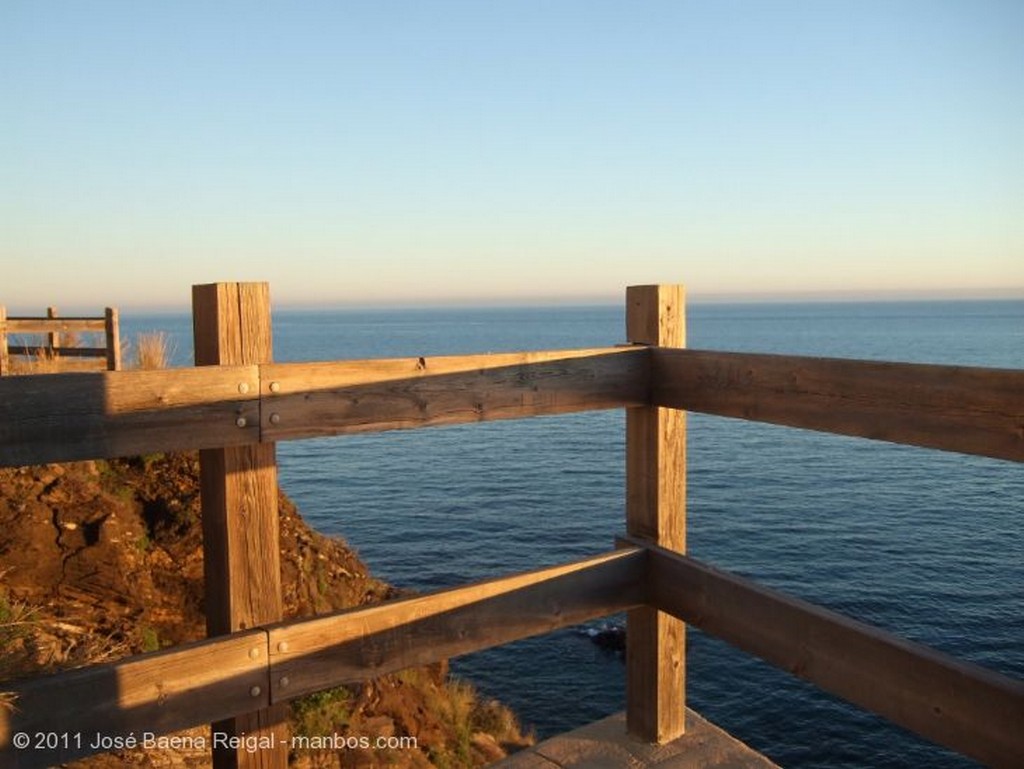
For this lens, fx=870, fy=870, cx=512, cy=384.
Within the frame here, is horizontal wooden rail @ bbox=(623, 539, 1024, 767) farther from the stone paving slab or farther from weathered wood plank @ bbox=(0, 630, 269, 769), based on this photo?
weathered wood plank @ bbox=(0, 630, 269, 769)

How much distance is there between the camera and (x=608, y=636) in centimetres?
1864

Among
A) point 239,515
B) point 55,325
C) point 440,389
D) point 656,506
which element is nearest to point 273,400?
point 239,515

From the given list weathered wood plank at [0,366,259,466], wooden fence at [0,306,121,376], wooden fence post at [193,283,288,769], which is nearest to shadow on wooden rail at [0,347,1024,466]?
weathered wood plank at [0,366,259,466]

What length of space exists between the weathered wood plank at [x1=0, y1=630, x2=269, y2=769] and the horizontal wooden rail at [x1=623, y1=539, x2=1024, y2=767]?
64.7 inches

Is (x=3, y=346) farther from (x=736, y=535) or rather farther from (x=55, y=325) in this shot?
(x=736, y=535)

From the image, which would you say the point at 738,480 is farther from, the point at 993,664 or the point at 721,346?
the point at 721,346

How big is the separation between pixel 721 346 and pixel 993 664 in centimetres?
9803

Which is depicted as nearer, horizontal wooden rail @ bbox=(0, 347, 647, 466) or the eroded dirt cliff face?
horizontal wooden rail @ bbox=(0, 347, 647, 466)

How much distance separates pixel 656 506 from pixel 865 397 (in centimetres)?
117

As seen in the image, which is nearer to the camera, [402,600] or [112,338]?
[402,600]

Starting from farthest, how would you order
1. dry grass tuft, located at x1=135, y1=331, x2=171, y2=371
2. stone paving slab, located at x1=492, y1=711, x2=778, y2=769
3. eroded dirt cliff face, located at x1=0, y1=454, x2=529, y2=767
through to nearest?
dry grass tuft, located at x1=135, y1=331, x2=171, y2=371 → eroded dirt cliff face, located at x1=0, y1=454, x2=529, y2=767 → stone paving slab, located at x1=492, y1=711, x2=778, y2=769

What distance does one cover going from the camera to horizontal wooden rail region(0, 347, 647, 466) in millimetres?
2246

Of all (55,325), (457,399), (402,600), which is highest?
(55,325)

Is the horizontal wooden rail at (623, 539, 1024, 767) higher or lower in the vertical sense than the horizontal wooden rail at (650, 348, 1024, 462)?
lower
